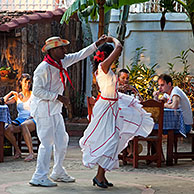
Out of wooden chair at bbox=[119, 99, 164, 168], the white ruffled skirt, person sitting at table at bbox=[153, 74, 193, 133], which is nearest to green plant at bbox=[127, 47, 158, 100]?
person sitting at table at bbox=[153, 74, 193, 133]

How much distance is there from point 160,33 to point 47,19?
3.47m

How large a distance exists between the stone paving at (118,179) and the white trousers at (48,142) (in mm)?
241

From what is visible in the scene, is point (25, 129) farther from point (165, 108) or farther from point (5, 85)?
point (5, 85)

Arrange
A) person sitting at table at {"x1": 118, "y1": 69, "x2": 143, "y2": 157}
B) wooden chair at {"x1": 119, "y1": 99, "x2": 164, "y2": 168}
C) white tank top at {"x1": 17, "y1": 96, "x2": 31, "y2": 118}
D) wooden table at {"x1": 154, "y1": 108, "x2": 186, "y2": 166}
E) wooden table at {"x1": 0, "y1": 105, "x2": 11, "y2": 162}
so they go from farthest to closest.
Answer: white tank top at {"x1": 17, "y1": 96, "x2": 31, "y2": 118} < wooden table at {"x1": 0, "y1": 105, "x2": 11, "y2": 162} < person sitting at table at {"x1": 118, "y1": 69, "x2": 143, "y2": 157} < wooden table at {"x1": 154, "y1": 108, "x2": 186, "y2": 166} < wooden chair at {"x1": 119, "y1": 99, "x2": 164, "y2": 168}

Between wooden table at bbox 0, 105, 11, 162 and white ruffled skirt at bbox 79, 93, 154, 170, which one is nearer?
white ruffled skirt at bbox 79, 93, 154, 170

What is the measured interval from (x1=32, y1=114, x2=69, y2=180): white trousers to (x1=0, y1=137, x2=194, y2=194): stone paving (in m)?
0.24

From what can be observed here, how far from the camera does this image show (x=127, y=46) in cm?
1536

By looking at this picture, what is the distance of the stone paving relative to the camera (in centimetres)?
617

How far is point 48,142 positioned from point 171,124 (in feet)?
8.69

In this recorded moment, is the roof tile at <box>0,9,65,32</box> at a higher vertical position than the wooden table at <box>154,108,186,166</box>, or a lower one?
higher

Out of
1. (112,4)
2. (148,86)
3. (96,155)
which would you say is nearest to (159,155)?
(96,155)

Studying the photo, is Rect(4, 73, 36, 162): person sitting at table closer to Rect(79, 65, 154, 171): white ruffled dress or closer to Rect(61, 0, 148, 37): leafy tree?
Rect(61, 0, 148, 37): leafy tree

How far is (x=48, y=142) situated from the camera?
21.3ft

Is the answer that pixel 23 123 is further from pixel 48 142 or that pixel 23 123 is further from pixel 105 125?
pixel 105 125
